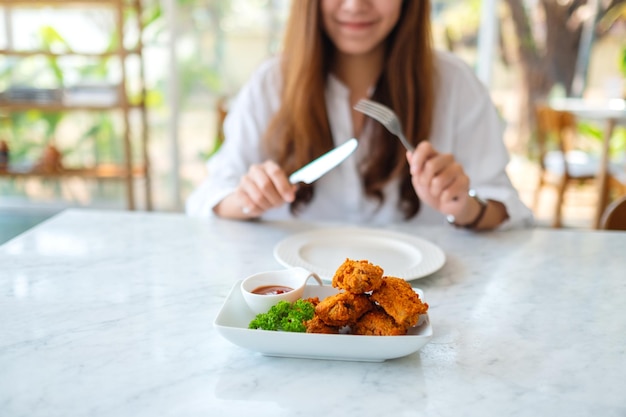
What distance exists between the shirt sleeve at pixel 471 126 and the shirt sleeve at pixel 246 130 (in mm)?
502

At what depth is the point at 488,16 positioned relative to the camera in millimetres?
3723

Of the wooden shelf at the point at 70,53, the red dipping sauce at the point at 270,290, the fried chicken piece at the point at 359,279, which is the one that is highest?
the wooden shelf at the point at 70,53

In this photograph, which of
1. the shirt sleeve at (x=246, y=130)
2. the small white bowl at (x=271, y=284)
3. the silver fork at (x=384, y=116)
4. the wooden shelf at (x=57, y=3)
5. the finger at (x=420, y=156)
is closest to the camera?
the small white bowl at (x=271, y=284)

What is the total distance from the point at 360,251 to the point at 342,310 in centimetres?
47

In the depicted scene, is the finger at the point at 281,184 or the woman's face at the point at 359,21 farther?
the woman's face at the point at 359,21

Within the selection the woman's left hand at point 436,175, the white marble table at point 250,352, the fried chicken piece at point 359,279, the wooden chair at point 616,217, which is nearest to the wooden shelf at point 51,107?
the white marble table at point 250,352

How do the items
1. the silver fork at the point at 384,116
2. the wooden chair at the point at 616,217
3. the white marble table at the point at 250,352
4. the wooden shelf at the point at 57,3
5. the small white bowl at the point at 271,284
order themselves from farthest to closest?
the wooden shelf at the point at 57,3 < the wooden chair at the point at 616,217 < the silver fork at the point at 384,116 < the small white bowl at the point at 271,284 < the white marble table at the point at 250,352

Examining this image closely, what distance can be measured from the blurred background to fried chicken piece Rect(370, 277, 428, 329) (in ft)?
10.1

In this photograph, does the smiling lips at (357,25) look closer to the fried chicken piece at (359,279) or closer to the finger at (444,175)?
the finger at (444,175)

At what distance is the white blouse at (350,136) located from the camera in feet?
5.16

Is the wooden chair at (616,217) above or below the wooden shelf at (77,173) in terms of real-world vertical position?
above

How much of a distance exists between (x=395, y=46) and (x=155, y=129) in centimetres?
285

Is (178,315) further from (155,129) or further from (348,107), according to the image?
(155,129)

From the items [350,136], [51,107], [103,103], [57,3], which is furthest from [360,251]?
[57,3]
